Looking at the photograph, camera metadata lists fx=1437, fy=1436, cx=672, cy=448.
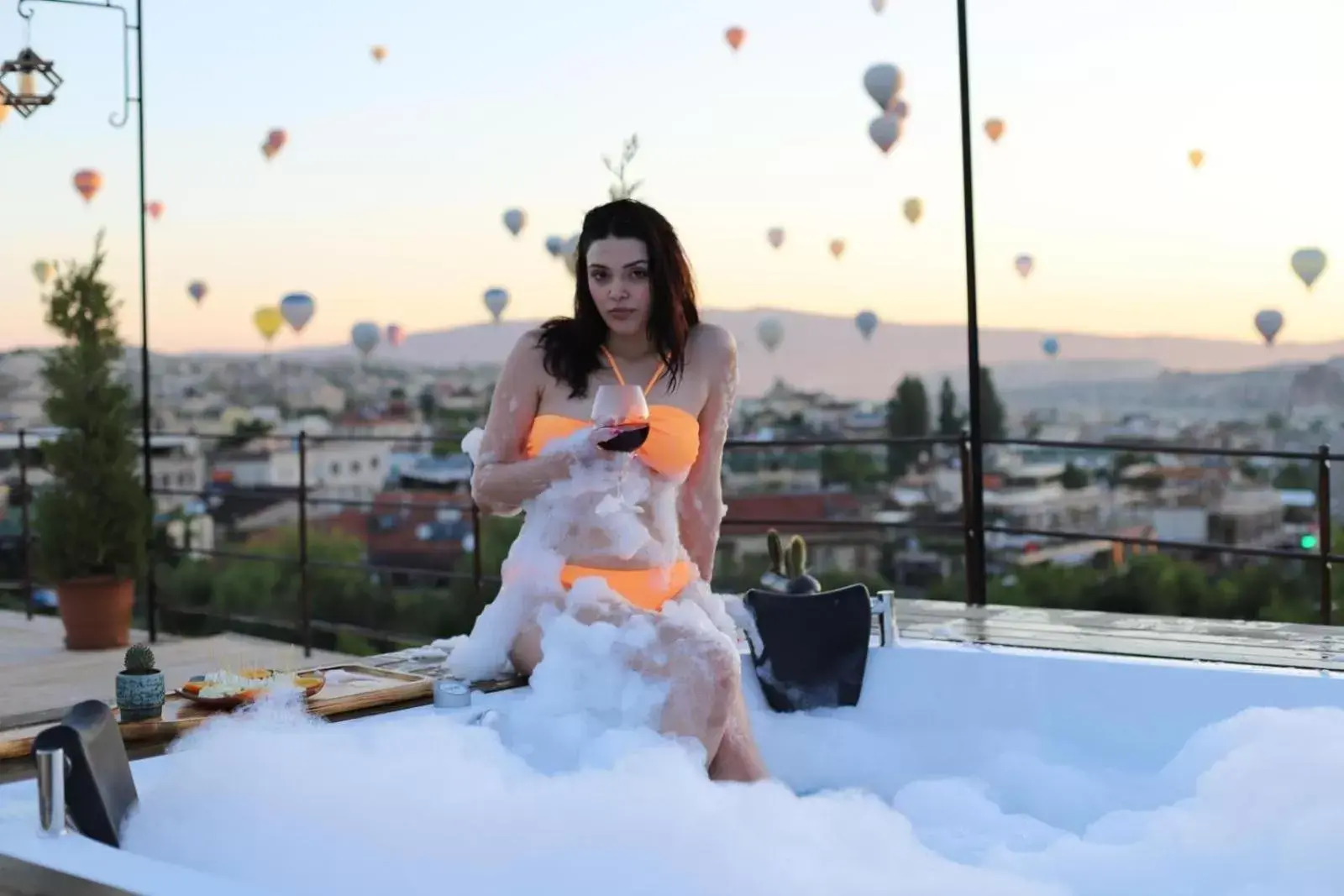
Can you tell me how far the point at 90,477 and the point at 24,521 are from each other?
0.88 metres

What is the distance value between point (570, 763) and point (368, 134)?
8471 millimetres

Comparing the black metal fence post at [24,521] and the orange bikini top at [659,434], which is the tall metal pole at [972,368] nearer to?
the orange bikini top at [659,434]

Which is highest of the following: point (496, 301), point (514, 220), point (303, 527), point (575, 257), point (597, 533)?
point (514, 220)

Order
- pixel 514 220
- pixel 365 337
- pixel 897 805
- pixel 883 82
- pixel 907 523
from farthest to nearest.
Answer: pixel 365 337, pixel 514 220, pixel 883 82, pixel 907 523, pixel 897 805

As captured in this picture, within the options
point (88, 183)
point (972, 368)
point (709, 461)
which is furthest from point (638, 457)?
point (88, 183)

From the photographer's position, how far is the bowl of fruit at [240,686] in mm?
2080

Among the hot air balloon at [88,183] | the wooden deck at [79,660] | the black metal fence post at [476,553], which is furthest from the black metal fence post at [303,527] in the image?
the hot air balloon at [88,183]

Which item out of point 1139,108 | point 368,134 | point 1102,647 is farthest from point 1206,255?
point 1102,647

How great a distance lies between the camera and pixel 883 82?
1057 cm

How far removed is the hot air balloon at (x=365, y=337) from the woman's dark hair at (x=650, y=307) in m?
12.3

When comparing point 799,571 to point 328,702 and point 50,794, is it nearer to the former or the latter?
point 328,702

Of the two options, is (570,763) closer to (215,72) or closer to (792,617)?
(792,617)

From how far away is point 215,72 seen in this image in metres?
8.50

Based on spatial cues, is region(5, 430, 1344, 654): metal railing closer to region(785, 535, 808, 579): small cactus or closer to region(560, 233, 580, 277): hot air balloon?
region(785, 535, 808, 579): small cactus
